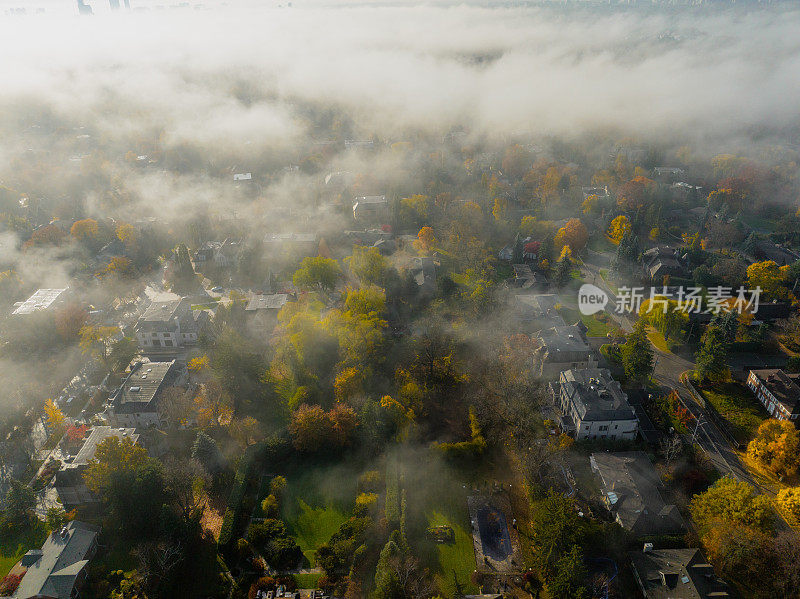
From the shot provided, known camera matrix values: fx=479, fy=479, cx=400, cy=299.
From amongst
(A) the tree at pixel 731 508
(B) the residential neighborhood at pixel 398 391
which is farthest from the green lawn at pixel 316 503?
(A) the tree at pixel 731 508

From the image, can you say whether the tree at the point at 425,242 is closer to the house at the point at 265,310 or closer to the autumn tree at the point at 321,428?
the house at the point at 265,310

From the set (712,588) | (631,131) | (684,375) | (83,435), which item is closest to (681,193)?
(631,131)

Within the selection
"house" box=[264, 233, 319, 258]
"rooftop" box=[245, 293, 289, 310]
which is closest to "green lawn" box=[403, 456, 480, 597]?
"rooftop" box=[245, 293, 289, 310]

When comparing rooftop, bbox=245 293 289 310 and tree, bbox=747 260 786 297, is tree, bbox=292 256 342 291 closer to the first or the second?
rooftop, bbox=245 293 289 310

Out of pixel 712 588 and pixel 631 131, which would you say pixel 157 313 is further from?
pixel 631 131

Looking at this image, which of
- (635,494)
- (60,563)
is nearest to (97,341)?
(60,563)

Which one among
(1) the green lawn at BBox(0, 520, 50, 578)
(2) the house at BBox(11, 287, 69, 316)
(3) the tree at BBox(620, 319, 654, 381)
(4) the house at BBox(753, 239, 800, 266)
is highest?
(2) the house at BBox(11, 287, 69, 316)
